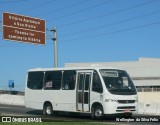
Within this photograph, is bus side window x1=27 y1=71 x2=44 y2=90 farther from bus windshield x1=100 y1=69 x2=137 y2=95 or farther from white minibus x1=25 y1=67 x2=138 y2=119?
bus windshield x1=100 y1=69 x2=137 y2=95

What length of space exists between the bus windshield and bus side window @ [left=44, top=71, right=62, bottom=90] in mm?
3532

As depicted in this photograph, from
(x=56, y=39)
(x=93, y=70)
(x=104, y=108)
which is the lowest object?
(x=104, y=108)

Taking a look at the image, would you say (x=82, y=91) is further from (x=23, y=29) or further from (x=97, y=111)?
(x=23, y=29)

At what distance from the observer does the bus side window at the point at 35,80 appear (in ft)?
96.2

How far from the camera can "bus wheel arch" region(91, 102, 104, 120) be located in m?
24.7

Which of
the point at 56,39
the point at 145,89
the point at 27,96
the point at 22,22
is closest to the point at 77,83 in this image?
the point at 27,96

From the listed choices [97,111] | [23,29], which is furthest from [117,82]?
[23,29]

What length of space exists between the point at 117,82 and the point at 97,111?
1.79 meters

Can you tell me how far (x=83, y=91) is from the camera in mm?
26000

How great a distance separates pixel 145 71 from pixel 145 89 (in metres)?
3.77

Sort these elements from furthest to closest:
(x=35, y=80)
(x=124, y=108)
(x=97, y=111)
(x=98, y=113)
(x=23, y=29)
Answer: (x=23, y=29) → (x=35, y=80) → (x=97, y=111) → (x=98, y=113) → (x=124, y=108)

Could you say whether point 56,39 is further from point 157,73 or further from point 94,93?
point 157,73

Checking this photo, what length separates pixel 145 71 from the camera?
75688 mm

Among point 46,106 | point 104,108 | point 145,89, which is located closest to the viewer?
point 104,108
